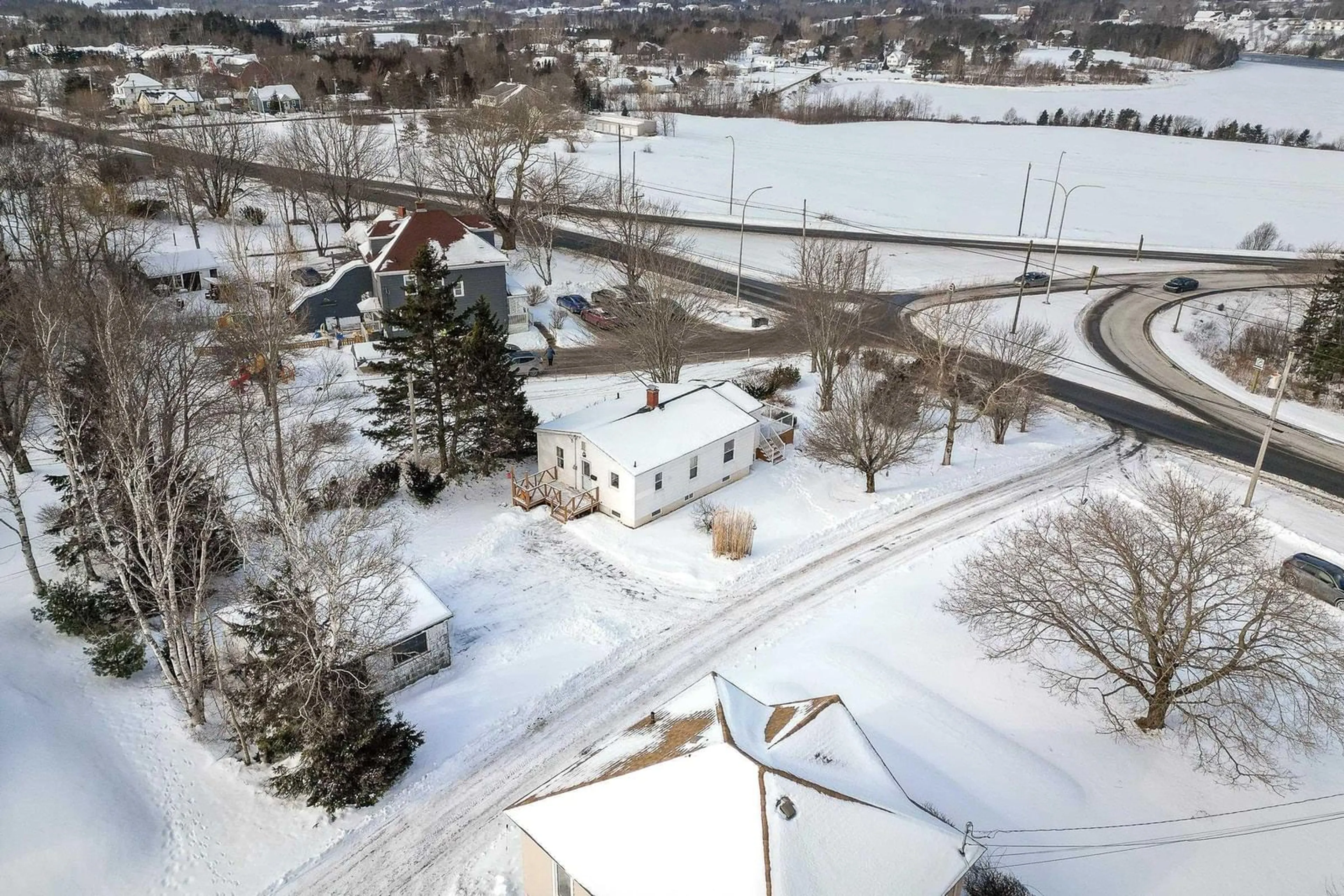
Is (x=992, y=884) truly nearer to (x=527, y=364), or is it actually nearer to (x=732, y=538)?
(x=732, y=538)

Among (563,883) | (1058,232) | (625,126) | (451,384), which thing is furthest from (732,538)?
(625,126)

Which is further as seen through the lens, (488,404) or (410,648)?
(488,404)

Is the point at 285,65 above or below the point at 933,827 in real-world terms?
above

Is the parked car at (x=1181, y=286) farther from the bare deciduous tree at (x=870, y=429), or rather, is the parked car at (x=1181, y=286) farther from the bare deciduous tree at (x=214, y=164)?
the bare deciduous tree at (x=214, y=164)

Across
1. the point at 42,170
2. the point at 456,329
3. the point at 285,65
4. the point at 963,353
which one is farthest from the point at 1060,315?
the point at 285,65

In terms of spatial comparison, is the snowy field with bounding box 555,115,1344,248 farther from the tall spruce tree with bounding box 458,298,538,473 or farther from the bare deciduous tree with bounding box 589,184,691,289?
the tall spruce tree with bounding box 458,298,538,473

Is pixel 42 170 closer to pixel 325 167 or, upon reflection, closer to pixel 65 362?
pixel 325 167

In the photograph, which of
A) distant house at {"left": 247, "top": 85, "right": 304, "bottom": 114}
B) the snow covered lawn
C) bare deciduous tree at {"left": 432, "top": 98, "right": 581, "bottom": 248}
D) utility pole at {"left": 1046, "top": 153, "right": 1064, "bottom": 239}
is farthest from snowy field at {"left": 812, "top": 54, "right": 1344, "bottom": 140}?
the snow covered lawn
